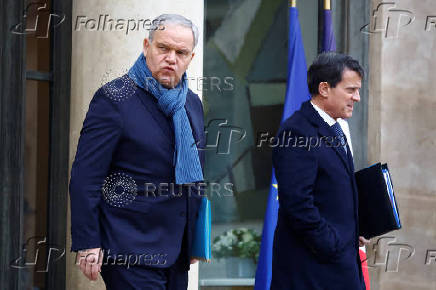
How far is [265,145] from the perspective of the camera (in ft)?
23.0

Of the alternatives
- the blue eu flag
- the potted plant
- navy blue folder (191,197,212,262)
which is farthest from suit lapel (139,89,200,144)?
the potted plant

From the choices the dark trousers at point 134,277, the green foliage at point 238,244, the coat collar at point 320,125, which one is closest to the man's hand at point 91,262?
the dark trousers at point 134,277

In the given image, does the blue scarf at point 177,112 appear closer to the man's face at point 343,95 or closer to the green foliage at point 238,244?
the man's face at point 343,95

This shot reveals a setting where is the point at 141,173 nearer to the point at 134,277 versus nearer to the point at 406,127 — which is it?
the point at 134,277

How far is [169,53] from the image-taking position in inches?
154

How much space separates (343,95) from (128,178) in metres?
1.08

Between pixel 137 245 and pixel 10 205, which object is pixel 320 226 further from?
pixel 10 205

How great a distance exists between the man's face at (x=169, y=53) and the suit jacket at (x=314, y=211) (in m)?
0.58

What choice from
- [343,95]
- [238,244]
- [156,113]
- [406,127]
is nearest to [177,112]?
[156,113]

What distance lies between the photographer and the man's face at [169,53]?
3910 millimetres

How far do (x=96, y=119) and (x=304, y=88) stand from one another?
2.66m

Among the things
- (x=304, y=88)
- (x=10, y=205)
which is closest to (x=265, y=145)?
(x=304, y=88)

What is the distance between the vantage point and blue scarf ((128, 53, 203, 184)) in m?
3.94

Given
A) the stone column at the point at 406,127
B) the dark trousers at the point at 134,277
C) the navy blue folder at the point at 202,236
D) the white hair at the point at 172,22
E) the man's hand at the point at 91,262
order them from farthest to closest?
1. the stone column at the point at 406,127
2. the navy blue folder at the point at 202,236
3. the white hair at the point at 172,22
4. the dark trousers at the point at 134,277
5. the man's hand at the point at 91,262
